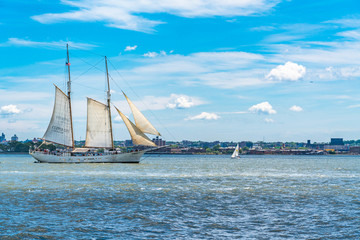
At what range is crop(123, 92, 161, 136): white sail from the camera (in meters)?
→ 103

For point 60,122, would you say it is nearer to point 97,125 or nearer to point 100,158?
point 97,125

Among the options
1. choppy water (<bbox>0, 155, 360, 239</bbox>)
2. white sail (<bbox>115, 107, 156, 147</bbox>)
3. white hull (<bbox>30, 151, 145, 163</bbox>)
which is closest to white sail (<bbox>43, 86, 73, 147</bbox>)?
white hull (<bbox>30, 151, 145, 163</bbox>)

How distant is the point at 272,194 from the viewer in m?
40.4

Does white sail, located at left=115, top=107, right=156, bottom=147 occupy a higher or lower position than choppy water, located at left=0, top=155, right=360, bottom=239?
higher

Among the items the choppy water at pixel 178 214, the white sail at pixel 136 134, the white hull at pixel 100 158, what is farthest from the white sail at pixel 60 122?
the choppy water at pixel 178 214

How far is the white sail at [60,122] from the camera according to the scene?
108m

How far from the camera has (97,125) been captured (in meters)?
110

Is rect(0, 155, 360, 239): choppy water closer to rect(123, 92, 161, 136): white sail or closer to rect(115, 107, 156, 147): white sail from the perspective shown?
rect(123, 92, 161, 136): white sail

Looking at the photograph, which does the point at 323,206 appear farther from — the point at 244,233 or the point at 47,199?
the point at 47,199

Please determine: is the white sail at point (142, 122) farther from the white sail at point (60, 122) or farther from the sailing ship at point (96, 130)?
the white sail at point (60, 122)

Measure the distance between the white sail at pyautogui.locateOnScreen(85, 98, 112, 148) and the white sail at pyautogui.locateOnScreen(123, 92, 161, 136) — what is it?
9589mm

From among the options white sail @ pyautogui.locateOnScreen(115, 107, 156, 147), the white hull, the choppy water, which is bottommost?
the choppy water

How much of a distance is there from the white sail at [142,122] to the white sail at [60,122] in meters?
17.3

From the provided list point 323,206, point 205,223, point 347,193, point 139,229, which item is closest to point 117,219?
point 139,229
